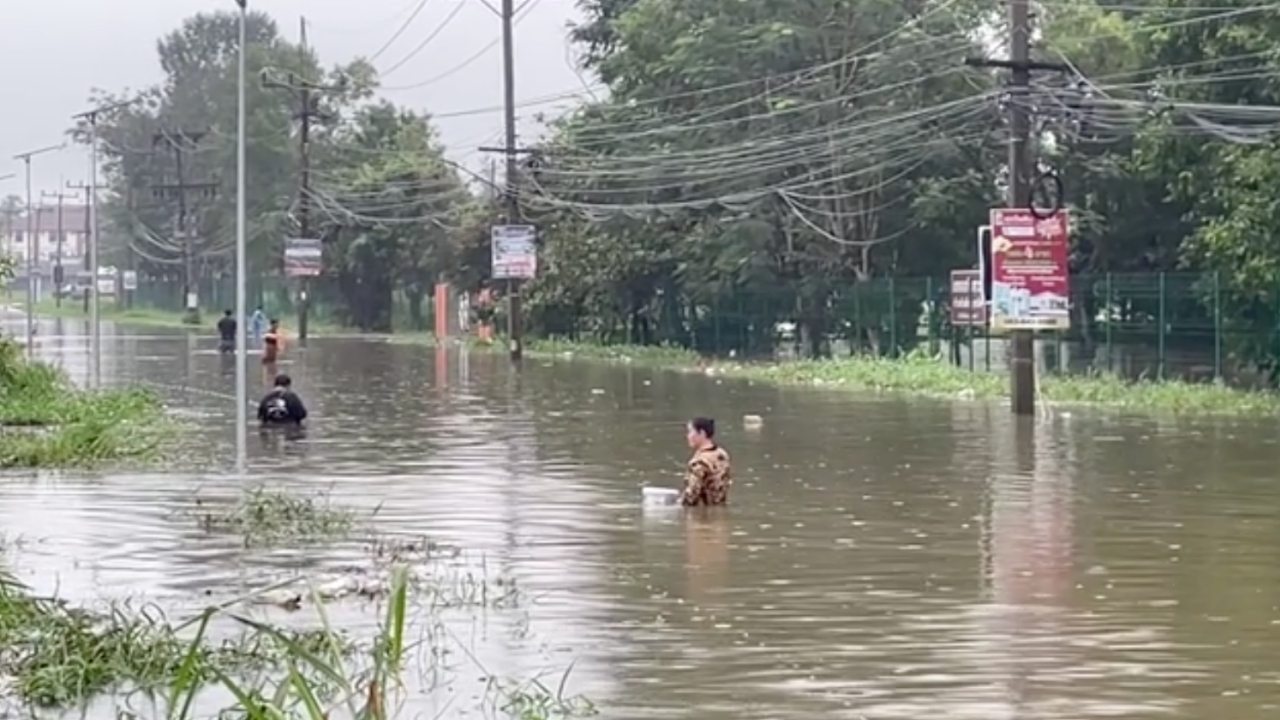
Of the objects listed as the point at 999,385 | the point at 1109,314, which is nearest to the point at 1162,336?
the point at 1109,314

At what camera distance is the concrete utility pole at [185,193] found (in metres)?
111

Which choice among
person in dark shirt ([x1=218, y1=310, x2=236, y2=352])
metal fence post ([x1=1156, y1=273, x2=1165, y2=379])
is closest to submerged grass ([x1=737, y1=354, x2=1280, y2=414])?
metal fence post ([x1=1156, y1=273, x2=1165, y2=379])

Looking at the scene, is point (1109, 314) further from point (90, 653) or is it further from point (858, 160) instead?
point (90, 653)

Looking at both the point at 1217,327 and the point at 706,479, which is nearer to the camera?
the point at 706,479

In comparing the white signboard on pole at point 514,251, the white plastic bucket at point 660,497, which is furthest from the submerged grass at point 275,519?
the white signboard on pole at point 514,251

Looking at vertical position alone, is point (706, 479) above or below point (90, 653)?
above

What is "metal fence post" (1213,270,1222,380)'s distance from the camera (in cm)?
3953

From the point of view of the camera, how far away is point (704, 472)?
2011cm

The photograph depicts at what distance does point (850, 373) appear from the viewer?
47625 mm

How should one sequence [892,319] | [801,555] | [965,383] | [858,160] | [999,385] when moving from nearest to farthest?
[801,555], [999,385], [965,383], [892,319], [858,160]

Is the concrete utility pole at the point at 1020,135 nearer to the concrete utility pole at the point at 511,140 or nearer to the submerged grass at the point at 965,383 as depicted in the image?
the submerged grass at the point at 965,383

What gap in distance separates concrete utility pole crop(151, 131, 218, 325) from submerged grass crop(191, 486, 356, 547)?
287 ft

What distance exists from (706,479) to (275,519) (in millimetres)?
3955

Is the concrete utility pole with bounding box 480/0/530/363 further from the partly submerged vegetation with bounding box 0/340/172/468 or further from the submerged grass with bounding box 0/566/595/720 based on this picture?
the submerged grass with bounding box 0/566/595/720
